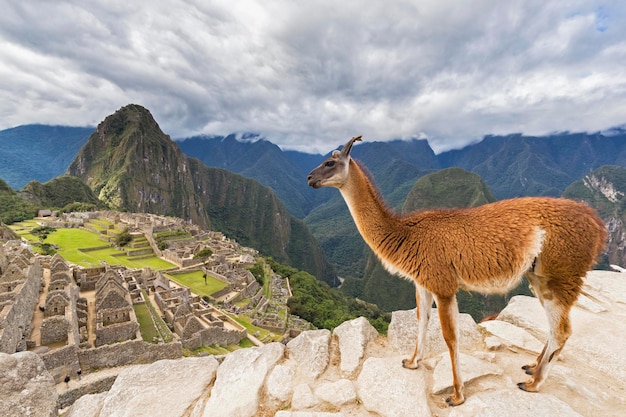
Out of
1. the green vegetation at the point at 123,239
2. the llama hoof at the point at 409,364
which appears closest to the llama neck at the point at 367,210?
the llama hoof at the point at 409,364

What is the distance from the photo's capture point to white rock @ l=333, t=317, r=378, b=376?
3.35m

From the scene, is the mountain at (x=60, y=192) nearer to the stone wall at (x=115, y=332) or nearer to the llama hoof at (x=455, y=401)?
the stone wall at (x=115, y=332)

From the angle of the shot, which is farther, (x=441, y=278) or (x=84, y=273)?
(x=84, y=273)

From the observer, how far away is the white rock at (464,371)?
9.45 ft

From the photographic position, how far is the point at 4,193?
65.0m

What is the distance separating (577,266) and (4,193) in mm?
93565

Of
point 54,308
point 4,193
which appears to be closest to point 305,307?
point 54,308

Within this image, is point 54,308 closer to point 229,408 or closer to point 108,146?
point 229,408

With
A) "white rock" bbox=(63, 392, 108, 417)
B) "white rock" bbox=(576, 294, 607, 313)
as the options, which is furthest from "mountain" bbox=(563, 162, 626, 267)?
"white rock" bbox=(63, 392, 108, 417)

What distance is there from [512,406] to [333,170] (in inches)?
105

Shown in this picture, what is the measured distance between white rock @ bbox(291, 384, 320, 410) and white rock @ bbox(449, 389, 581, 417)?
1.20 m

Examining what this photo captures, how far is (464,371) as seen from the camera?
10.1ft

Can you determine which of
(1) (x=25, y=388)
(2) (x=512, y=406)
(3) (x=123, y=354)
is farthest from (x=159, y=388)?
(3) (x=123, y=354)

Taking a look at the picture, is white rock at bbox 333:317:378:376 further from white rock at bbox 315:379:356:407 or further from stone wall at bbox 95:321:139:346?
stone wall at bbox 95:321:139:346
